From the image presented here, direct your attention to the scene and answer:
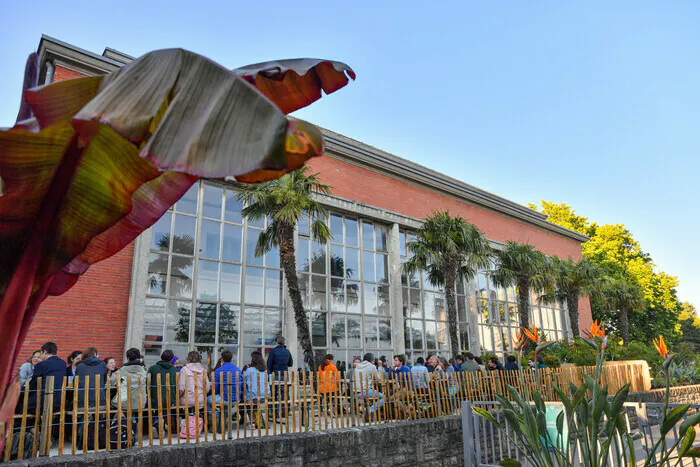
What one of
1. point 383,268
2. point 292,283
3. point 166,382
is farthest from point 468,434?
point 383,268

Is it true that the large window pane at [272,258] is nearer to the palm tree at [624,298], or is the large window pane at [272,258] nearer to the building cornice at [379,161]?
the building cornice at [379,161]

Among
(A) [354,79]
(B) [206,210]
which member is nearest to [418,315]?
(B) [206,210]

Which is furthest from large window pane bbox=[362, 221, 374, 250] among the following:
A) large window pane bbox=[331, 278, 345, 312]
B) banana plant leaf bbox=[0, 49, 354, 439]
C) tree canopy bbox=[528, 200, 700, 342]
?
tree canopy bbox=[528, 200, 700, 342]

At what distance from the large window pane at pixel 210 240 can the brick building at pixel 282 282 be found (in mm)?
32

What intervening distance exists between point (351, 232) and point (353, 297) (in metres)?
2.55

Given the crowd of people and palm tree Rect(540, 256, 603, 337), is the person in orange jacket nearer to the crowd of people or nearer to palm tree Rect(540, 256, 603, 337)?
the crowd of people

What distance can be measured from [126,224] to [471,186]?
23.7 meters

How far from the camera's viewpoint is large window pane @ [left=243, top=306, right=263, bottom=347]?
14.9 m

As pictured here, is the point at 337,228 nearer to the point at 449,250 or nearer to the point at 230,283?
the point at 449,250

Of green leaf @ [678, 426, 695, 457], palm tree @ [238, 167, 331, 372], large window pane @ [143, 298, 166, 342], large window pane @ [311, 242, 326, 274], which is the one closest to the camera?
green leaf @ [678, 426, 695, 457]

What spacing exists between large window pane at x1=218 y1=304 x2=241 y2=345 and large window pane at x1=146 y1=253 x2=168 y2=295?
187 centimetres

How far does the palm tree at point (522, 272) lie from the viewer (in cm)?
2192

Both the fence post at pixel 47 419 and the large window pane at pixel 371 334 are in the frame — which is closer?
the fence post at pixel 47 419

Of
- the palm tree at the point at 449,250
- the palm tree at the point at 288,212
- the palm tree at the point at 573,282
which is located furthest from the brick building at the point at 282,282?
the palm tree at the point at 573,282
